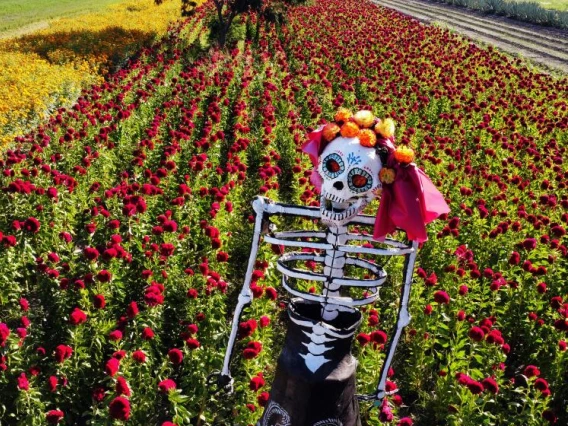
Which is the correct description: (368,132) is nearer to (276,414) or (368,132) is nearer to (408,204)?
(408,204)

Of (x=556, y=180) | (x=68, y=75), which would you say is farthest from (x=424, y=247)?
(x=68, y=75)

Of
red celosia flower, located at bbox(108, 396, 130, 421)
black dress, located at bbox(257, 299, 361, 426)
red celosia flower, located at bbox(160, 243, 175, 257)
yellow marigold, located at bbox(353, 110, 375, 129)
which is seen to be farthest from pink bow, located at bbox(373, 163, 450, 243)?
red celosia flower, located at bbox(160, 243, 175, 257)

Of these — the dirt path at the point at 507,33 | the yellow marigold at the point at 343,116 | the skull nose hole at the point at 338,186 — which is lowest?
the dirt path at the point at 507,33

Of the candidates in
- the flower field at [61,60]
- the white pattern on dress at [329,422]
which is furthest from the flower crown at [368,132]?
the flower field at [61,60]

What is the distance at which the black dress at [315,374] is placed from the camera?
9.34 ft

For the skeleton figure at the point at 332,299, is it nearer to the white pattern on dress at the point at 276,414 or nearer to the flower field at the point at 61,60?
the white pattern on dress at the point at 276,414

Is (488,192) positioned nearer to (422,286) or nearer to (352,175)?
(422,286)

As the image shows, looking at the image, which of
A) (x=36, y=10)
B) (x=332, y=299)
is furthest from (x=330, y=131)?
(x=36, y=10)

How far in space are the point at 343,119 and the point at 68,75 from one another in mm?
13045

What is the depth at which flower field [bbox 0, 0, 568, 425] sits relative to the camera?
3930mm

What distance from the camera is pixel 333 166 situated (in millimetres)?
2826

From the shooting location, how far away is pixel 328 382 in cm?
284

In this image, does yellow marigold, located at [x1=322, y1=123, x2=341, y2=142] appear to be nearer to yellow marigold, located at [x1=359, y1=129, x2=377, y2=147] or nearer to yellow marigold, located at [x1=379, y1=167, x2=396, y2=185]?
yellow marigold, located at [x1=359, y1=129, x2=377, y2=147]

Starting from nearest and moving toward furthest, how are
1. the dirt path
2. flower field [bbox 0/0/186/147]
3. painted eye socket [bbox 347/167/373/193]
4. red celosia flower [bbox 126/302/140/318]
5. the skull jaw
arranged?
painted eye socket [bbox 347/167/373/193] < the skull jaw < red celosia flower [bbox 126/302/140/318] < flower field [bbox 0/0/186/147] < the dirt path
